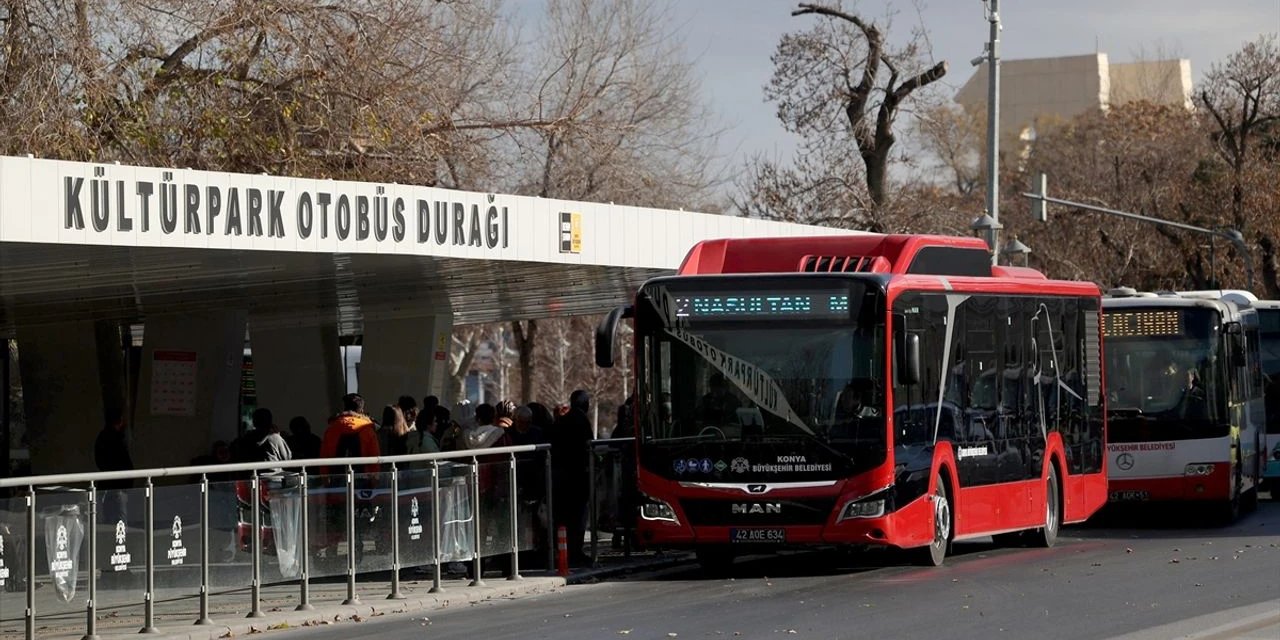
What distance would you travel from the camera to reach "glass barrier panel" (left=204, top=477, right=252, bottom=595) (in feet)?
45.3

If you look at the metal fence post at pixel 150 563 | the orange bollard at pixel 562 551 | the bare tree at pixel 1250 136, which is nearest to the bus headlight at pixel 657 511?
the orange bollard at pixel 562 551

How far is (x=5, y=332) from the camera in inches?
1028

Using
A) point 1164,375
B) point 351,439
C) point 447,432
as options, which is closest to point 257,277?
point 447,432

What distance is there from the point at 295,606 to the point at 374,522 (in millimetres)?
976

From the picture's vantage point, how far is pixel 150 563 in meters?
13.3

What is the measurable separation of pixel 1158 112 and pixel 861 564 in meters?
59.0

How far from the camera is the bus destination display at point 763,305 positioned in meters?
16.6

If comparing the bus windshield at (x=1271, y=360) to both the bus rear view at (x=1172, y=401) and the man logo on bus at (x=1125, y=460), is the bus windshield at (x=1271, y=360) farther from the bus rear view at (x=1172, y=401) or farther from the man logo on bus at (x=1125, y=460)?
the man logo on bus at (x=1125, y=460)

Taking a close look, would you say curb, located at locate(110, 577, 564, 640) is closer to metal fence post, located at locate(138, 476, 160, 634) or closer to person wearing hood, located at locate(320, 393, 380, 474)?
metal fence post, located at locate(138, 476, 160, 634)

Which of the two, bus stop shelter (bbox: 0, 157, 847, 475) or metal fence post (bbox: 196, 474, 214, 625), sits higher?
bus stop shelter (bbox: 0, 157, 847, 475)

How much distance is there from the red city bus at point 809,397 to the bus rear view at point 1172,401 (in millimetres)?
4890

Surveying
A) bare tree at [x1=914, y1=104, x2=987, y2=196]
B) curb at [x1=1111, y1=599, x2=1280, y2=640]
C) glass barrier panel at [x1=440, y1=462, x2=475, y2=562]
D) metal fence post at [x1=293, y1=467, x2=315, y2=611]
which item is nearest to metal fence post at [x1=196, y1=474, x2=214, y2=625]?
metal fence post at [x1=293, y1=467, x2=315, y2=611]

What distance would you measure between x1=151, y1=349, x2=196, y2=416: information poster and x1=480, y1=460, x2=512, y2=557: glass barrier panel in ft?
26.9

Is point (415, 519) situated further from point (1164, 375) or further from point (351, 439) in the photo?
point (1164, 375)
